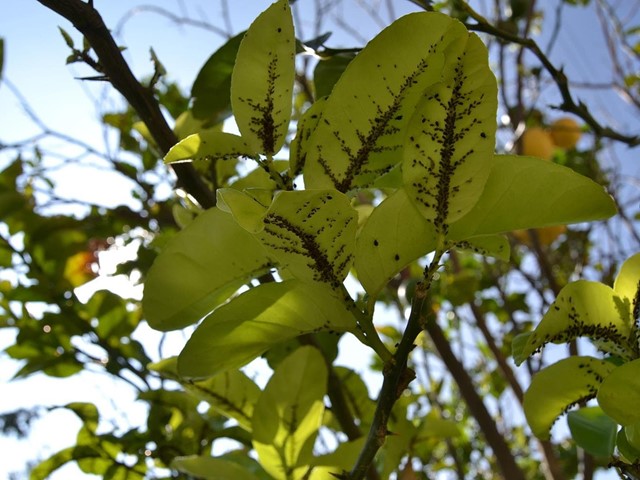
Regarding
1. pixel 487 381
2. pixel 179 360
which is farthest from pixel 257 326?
pixel 487 381

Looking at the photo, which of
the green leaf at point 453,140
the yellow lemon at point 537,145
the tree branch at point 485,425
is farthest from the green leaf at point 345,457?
the yellow lemon at point 537,145

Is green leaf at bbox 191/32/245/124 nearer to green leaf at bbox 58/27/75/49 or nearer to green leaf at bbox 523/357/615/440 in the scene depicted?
green leaf at bbox 58/27/75/49

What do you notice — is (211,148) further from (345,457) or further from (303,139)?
(345,457)

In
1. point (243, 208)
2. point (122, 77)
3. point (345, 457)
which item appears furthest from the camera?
point (345, 457)

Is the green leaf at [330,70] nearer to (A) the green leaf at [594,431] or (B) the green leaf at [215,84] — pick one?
(B) the green leaf at [215,84]

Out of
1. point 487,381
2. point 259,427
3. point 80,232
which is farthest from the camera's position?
point 487,381

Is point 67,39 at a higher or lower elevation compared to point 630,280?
higher

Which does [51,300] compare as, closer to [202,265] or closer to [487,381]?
[202,265]

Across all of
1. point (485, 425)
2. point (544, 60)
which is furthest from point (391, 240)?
point (485, 425)
